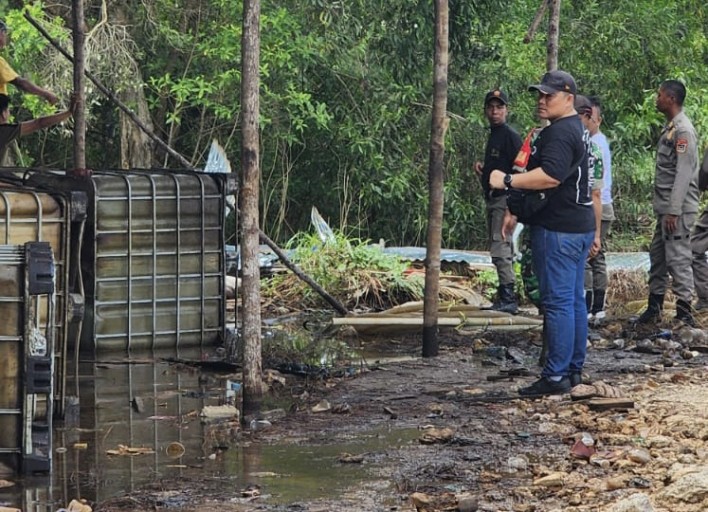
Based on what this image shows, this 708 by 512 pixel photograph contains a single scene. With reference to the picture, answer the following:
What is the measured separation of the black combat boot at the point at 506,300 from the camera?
11992 mm

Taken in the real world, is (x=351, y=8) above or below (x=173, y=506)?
above

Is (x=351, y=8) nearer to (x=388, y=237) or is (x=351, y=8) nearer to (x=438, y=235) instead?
(x=388, y=237)

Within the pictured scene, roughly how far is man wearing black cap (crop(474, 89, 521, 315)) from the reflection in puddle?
388 cm

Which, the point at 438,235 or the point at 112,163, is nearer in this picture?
the point at 438,235

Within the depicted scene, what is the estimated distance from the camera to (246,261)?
745cm

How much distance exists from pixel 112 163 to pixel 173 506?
1362cm

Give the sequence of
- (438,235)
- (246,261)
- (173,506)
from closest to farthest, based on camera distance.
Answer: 1. (173,506)
2. (246,261)
3. (438,235)

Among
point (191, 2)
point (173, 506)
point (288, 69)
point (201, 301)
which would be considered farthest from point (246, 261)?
point (191, 2)

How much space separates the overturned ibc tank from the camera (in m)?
9.86

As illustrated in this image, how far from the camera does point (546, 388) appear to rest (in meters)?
8.11

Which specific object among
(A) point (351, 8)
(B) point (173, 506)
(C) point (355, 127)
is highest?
(A) point (351, 8)

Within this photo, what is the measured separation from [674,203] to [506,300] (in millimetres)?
1874

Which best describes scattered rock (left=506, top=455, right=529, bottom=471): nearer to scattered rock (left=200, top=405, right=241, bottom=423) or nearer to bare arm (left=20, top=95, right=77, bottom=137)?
scattered rock (left=200, top=405, right=241, bottom=423)

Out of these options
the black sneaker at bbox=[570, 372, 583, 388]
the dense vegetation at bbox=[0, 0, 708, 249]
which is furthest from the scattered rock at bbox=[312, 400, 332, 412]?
the dense vegetation at bbox=[0, 0, 708, 249]
